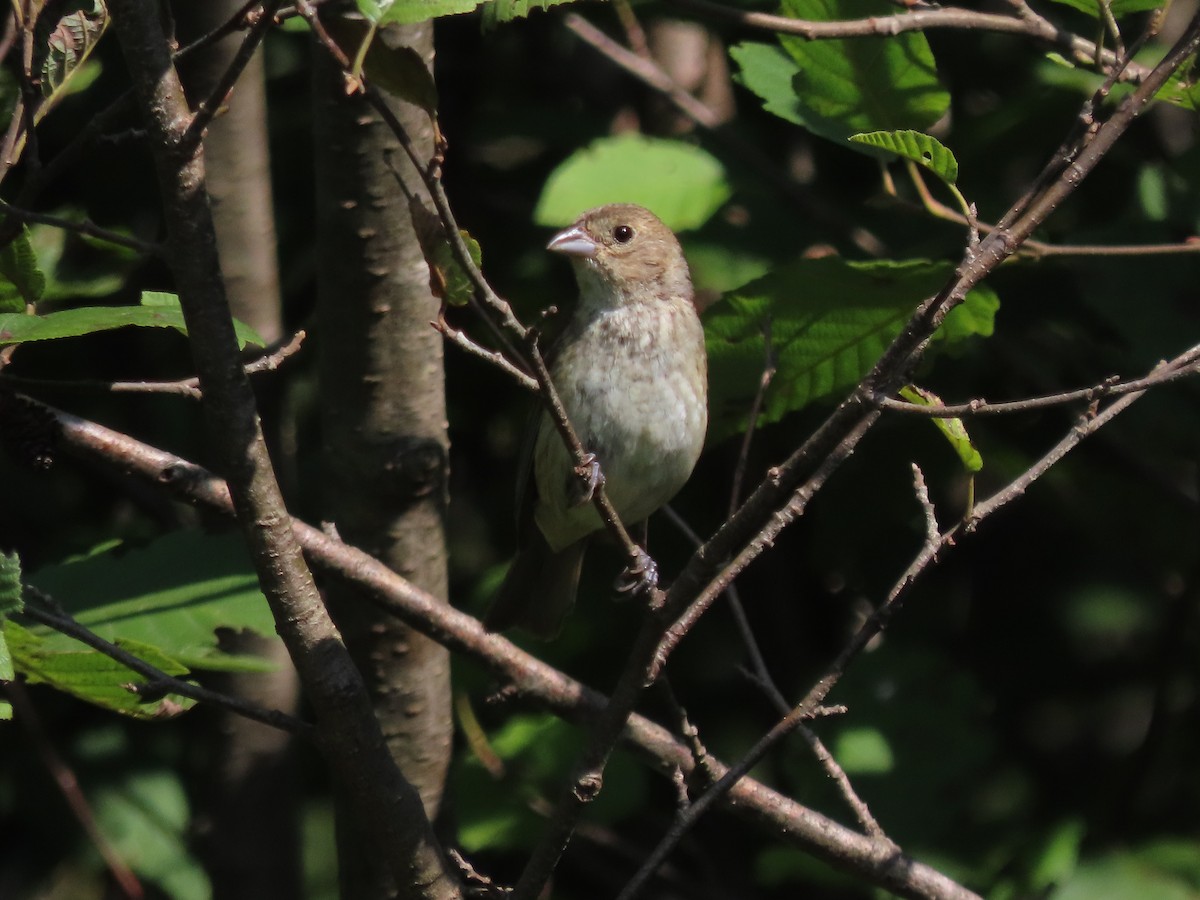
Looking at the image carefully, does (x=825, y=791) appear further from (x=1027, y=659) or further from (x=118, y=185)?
(x=118, y=185)

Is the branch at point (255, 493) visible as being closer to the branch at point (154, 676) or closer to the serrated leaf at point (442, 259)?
the branch at point (154, 676)

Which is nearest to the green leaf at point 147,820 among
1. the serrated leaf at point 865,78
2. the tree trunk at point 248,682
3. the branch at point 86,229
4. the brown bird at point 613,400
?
the tree trunk at point 248,682

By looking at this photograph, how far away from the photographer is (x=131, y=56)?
182 cm

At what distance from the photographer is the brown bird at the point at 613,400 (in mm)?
3492

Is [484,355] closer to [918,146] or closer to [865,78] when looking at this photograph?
[918,146]

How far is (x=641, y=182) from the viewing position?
3.48 meters

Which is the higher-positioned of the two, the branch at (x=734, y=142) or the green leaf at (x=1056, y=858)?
the branch at (x=734, y=142)

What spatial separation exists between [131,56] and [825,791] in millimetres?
2442

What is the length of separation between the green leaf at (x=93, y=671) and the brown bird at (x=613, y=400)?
1340 millimetres

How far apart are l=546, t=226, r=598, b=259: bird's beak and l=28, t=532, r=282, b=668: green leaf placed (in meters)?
1.12

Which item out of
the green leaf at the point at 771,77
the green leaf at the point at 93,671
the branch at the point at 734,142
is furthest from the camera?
the branch at the point at 734,142

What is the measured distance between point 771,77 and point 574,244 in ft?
2.27

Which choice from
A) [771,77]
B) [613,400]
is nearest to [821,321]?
[771,77]

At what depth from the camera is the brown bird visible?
3492 mm
